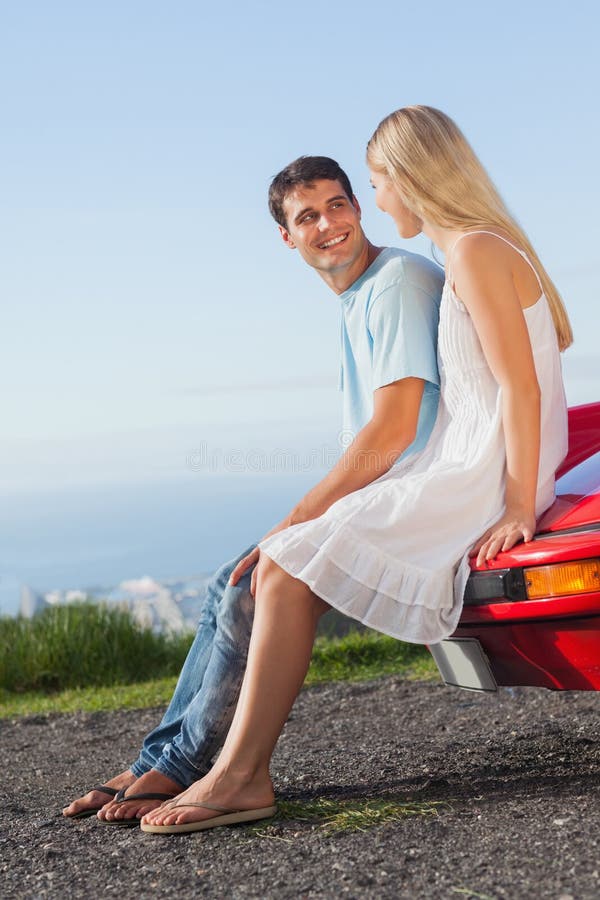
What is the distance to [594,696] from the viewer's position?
5.30 meters

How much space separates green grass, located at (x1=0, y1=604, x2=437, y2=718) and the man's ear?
3317 millimetres

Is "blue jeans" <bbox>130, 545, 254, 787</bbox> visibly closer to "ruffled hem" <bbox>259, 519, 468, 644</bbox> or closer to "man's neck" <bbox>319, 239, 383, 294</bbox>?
"ruffled hem" <bbox>259, 519, 468, 644</bbox>

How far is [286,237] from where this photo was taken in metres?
4.20

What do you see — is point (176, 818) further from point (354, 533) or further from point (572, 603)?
point (572, 603)

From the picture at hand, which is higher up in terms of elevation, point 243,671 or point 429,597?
point 429,597

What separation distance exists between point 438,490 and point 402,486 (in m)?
0.11

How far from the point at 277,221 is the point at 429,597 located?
179 centimetres

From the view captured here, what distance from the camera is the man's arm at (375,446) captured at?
351 centimetres

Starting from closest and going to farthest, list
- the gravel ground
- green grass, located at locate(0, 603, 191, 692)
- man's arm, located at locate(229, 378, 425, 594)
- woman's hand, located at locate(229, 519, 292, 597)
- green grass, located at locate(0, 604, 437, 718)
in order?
1. the gravel ground
2. woman's hand, located at locate(229, 519, 292, 597)
3. man's arm, located at locate(229, 378, 425, 594)
4. green grass, located at locate(0, 604, 437, 718)
5. green grass, located at locate(0, 603, 191, 692)

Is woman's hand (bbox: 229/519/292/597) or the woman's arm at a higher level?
the woman's arm

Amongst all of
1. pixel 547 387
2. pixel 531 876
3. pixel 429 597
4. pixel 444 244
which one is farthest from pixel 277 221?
pixel 531 876

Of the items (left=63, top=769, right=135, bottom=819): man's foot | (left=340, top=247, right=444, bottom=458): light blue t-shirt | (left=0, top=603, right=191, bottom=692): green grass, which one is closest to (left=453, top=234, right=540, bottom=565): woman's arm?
(left=340, top=247, right=444, bottom=458): light blue t-shirt

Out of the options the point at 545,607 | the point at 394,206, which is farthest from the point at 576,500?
the point at 394,206

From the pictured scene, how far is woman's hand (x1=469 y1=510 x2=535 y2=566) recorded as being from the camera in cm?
318
